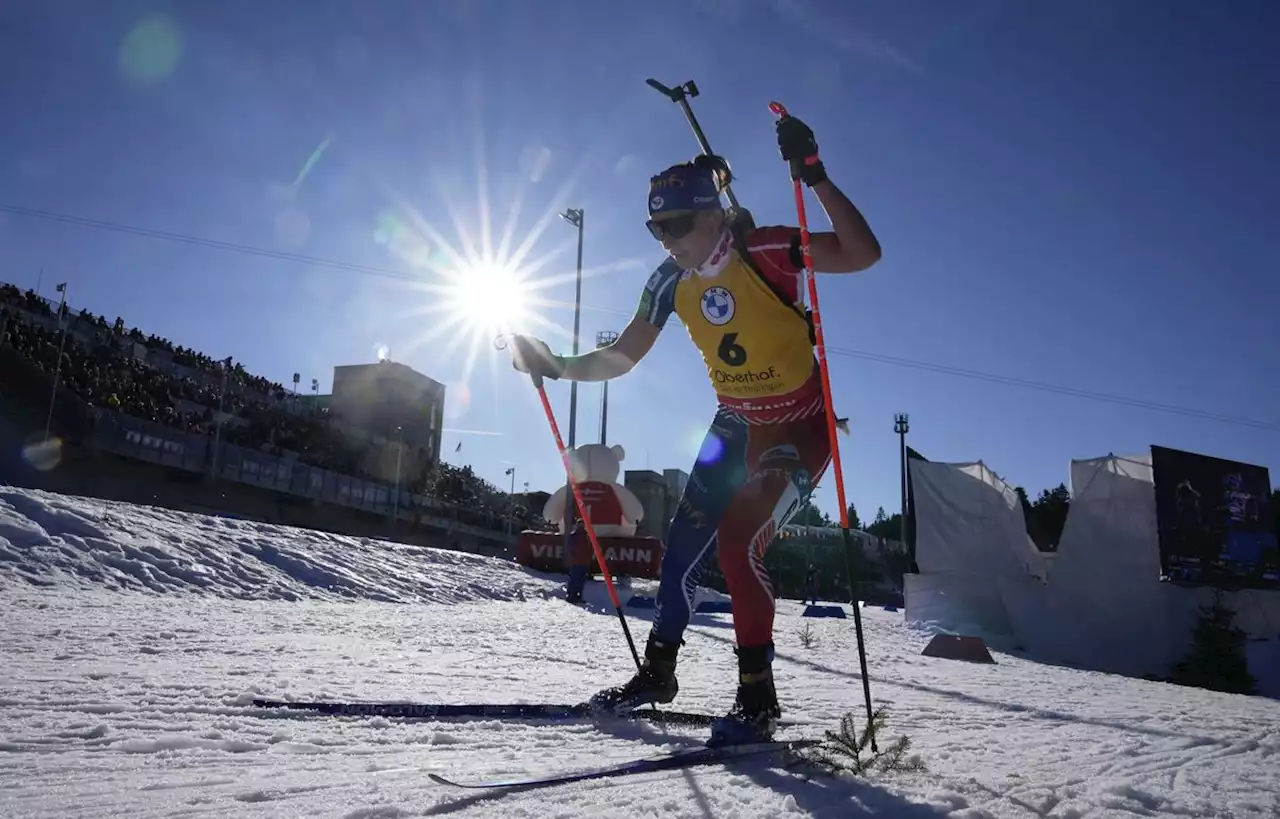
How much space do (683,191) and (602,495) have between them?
19.3 meters

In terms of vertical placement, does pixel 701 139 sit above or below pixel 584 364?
above

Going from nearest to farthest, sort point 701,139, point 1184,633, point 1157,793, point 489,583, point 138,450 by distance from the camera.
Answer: point 1157,793 < point 701,139 < point 1184,633 < point 489,583 < point 138,450

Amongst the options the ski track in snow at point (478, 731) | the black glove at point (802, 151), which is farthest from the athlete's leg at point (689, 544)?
the black glove at point (802, 151)

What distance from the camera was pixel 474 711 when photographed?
9.05 ft

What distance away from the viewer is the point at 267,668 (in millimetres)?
3664

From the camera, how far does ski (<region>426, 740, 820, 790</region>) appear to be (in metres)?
1.78

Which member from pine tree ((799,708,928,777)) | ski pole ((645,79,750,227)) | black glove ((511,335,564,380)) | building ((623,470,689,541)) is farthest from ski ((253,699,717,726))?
building ((623,470,689,541))

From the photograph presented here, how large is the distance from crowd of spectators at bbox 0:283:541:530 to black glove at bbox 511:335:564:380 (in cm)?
1888

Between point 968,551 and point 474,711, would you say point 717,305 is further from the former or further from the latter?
point 968,551

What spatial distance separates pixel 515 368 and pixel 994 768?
7.71 ft

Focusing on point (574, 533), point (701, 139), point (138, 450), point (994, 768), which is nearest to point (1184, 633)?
point (574, 533)

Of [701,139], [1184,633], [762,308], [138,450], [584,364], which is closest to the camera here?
[762,308]

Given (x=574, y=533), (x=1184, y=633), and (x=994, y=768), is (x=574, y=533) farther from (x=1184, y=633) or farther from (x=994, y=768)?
(x=994, y=768)

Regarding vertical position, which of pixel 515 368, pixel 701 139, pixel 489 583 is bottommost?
pixel 489 583
